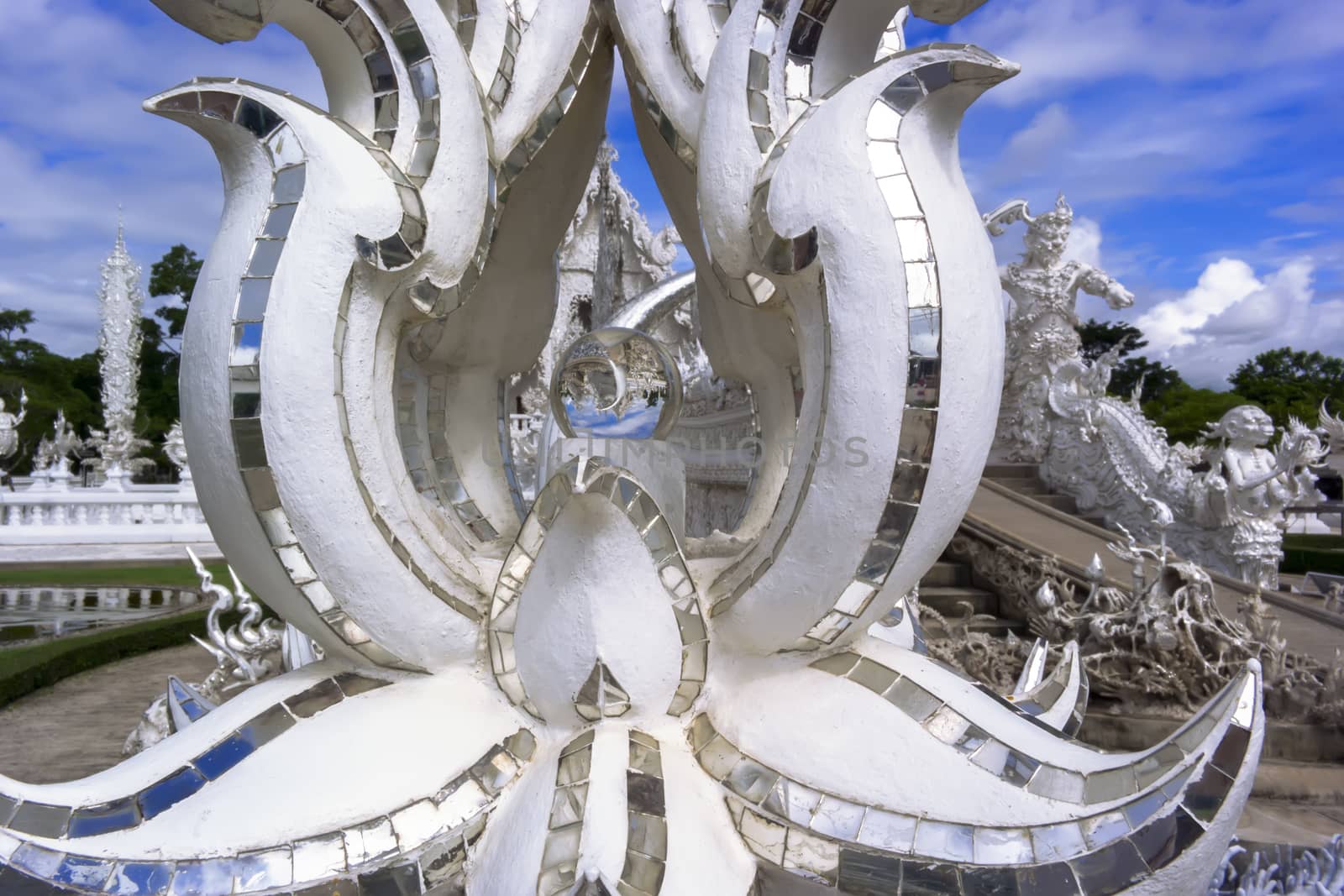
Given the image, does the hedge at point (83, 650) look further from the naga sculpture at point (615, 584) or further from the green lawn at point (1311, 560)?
the green lawn at point (1311, 560)

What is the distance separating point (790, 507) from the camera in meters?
2.17

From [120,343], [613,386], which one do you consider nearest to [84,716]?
[613,386]

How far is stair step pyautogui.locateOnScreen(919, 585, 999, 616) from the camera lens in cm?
689

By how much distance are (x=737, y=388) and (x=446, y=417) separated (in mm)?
3666

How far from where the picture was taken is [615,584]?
83.0 inches

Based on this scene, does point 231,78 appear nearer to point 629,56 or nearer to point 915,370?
point 629,56

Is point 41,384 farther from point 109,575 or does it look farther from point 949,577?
point 949,577

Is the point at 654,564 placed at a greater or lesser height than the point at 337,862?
greater

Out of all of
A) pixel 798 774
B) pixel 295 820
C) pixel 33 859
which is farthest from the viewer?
pixel 798 774

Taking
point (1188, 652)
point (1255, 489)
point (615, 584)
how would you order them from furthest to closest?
1. point (1255, 489)
2. point (1188, 652)
3. point (615, 584)

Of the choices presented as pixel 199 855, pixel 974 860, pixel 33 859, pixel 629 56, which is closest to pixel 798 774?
pixel 974 860

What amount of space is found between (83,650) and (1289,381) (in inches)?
1351

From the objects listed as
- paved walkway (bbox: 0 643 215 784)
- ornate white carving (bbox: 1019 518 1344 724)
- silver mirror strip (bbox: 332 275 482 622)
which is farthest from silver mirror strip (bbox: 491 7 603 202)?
ornate white carving (bbox: 1019 518 1344 724)

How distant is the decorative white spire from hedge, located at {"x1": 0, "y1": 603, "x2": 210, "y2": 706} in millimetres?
15631
